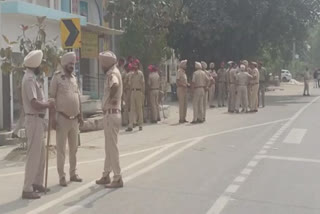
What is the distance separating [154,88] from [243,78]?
5.21 metres

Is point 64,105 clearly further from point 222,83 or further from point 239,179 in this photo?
point 222,83

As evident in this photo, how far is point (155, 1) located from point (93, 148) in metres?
10.0

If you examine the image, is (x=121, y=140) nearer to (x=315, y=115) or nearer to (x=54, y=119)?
(x=54, y=119)

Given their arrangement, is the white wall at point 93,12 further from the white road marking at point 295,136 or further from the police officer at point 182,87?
the white road marking at point 295,136

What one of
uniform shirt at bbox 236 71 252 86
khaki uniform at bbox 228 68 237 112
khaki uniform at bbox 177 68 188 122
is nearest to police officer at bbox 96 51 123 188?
khaki uniform at bbox 177 68 188 122

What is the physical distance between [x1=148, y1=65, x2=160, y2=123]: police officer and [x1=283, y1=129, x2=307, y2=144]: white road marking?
4.63m

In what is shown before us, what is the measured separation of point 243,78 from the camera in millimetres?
22969

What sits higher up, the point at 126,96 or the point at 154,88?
the point at 154,88

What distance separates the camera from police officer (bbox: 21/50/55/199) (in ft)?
26.7

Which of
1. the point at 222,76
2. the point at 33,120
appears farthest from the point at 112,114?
the point at 222,76


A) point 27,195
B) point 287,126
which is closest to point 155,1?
point 287,126

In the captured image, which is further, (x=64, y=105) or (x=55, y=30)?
(x=55, y=30)

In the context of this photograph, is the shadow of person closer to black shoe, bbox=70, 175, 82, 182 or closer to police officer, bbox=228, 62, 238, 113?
black shoe, bbox=70, 175, 82, 182

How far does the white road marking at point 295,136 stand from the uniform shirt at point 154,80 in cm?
466
